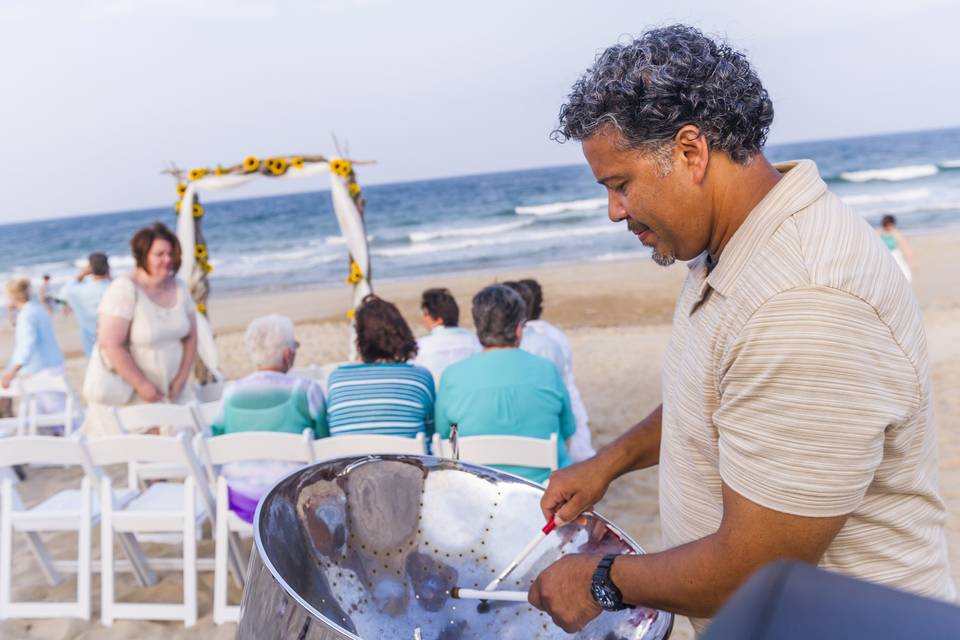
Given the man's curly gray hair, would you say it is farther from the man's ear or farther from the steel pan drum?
the steel pan drum

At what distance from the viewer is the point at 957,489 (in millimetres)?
3566

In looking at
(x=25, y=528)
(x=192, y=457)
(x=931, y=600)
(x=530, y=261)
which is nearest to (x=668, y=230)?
(x=931, y=600)

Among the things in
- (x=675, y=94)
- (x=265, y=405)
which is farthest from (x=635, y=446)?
(x=265, y=405)

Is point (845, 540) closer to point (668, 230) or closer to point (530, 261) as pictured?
point (668, 230)

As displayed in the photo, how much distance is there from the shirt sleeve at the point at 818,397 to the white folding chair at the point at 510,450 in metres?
1.64

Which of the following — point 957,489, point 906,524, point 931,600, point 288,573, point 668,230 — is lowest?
point 957,489

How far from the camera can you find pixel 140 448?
8.84 ft

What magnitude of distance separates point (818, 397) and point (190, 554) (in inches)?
99.2

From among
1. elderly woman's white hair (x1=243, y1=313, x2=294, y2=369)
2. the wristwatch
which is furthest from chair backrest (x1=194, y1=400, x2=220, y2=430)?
the wristwatch

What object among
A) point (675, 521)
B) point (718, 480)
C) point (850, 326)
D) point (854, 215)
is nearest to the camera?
point (850, 326)

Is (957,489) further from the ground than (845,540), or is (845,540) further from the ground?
(845,540)

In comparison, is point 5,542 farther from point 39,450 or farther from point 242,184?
point 242,184

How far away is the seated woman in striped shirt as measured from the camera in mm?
2867

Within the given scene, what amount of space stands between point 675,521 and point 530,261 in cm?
1427
